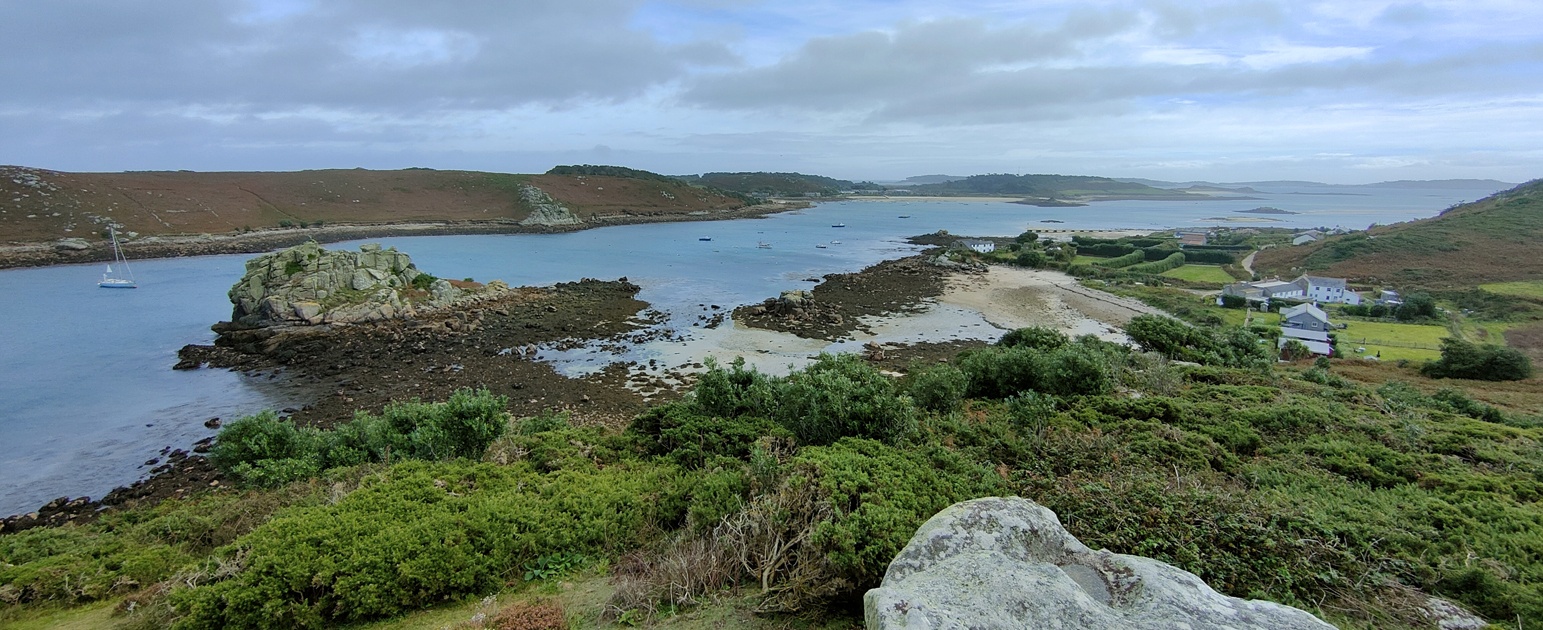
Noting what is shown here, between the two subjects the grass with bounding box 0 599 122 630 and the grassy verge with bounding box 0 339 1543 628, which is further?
the grass with bounding box 0 599 122 630

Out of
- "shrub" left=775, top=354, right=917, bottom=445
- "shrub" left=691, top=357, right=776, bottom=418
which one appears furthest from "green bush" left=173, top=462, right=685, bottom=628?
"shrub" left=691, top=357, right=776, bottom=418

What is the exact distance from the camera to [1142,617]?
2.59 metres

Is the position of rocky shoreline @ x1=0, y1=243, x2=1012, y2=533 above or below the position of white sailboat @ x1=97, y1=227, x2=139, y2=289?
below

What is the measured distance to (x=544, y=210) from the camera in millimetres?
72000

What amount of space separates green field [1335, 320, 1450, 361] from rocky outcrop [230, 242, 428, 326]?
3783 cm

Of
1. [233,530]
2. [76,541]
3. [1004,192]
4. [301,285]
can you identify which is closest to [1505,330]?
[233,530]

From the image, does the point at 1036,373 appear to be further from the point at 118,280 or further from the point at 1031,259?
the point at 118,280

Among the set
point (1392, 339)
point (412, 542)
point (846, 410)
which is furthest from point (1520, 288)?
point (412, 542)

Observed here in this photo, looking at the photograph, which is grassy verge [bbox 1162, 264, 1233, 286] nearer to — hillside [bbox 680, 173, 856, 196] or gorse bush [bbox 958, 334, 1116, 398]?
gorse bush [bbox 958, 334, 1116, 398]

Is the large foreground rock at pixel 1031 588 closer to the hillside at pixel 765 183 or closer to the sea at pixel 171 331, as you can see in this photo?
the sea at pixel 171 331

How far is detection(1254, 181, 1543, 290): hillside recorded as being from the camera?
3644cm

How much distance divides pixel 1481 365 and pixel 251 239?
73346 millimetres

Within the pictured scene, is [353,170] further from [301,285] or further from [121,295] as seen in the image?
[301,285]

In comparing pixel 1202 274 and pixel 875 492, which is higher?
pixel 875 492
